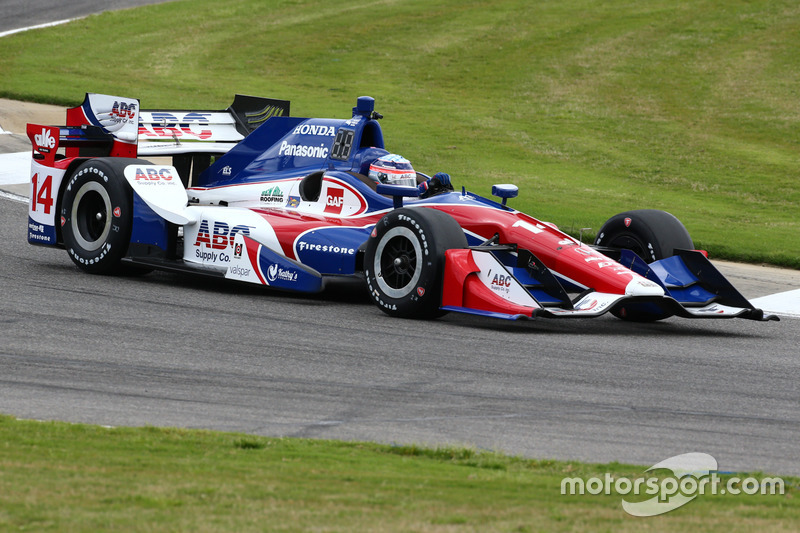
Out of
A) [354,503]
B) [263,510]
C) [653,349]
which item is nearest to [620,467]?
[354,503]

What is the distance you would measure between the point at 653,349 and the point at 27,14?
111 ft

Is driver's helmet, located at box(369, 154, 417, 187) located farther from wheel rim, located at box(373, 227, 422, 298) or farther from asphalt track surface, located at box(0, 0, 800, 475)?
wheel rim, located at box(373, 227, 422, 298)

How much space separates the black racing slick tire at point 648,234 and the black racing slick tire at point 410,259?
6.45 ft

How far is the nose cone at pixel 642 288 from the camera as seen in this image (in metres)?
9.56

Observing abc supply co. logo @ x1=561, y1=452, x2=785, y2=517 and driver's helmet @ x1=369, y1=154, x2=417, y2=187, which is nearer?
abc supply co. logo @ x1=561, y1=452, x2=785, y2=517

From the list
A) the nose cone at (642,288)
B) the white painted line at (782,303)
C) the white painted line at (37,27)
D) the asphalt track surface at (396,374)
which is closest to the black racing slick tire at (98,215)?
the asphalt track surface at (396,374)

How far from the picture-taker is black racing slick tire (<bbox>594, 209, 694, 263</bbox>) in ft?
35.4

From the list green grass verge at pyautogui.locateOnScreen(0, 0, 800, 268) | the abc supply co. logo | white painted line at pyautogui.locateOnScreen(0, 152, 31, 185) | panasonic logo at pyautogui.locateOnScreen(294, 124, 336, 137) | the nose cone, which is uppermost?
green grass verge at pyautogui.locateOnScreen(0, 0, 800, 268)

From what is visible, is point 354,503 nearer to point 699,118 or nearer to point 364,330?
point 364,330

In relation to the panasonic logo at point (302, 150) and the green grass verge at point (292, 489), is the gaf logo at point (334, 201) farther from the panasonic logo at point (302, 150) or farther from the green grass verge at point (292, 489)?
the green grass verge at point (292, 489)

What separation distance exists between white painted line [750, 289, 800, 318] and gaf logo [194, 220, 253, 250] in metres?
5.21

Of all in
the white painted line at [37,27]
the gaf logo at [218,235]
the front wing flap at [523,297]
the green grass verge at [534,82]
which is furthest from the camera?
the white painted line at [37,27]

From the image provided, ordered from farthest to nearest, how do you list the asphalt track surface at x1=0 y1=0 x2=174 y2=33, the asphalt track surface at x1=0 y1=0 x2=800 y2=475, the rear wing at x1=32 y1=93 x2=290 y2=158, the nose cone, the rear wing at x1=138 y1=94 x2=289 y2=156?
the asphalt track surface at x1=0 y1=0 x2=174 y2=33
the rear wing at x1=138 y1=94 x2=289 y2=156
the rear wing at x1=32 y1=93 x2=290 y2=158
the nose cone
the asphalt track surface at x1=0 y1=0 x2=800 y2=475

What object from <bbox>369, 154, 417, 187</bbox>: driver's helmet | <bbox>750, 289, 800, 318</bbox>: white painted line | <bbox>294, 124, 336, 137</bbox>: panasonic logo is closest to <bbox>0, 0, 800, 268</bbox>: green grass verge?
<bbox>750, 289, 800, 318</bbox>: white painted line
